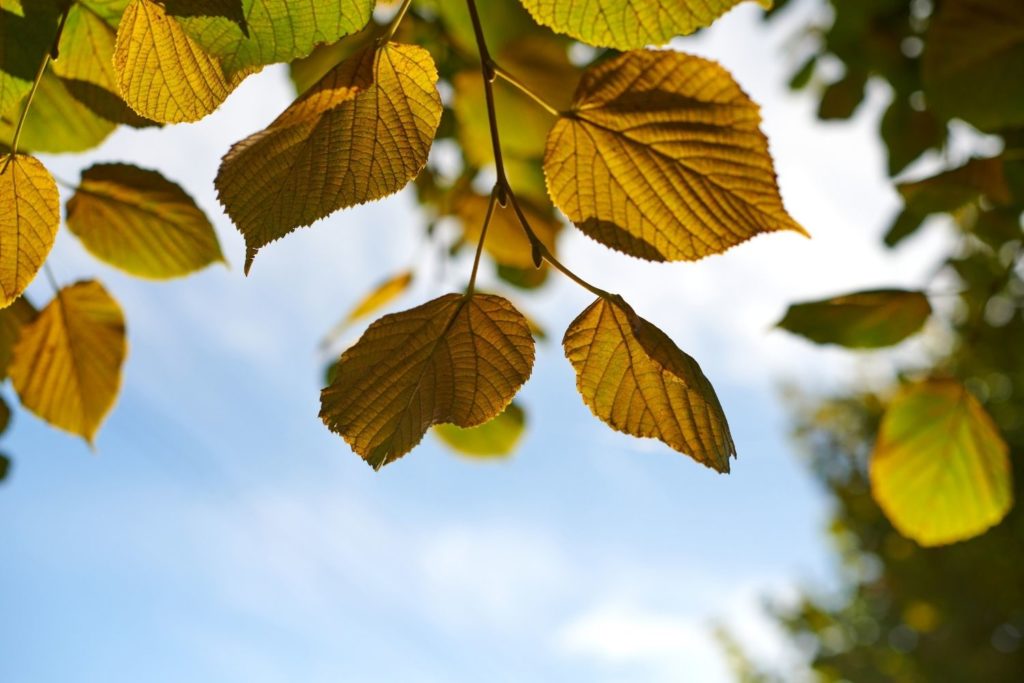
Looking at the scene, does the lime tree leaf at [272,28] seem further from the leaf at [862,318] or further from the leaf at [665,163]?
the leaf at [862,318]

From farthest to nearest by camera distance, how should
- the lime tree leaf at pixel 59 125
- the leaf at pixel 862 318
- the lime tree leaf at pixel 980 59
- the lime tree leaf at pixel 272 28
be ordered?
the leaf at pixel 862 318 → the lime tree leaf at pixel 980 59 → the lime tree leaf at pixel 59 125 → the lime tree leaf at pixel 272 28

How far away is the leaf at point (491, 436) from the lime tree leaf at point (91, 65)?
508 millimetres

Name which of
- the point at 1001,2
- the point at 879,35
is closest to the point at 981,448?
the point at 1001,2

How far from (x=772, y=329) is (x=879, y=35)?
0.58 m

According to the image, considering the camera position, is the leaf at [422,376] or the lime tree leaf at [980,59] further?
the lime tree leaf at [980,59]

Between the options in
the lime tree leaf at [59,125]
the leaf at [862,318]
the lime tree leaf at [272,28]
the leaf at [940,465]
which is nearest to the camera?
the lime tree leaf at [272,28]

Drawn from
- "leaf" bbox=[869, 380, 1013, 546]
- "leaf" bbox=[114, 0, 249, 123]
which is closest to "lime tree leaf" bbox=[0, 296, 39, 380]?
"leaf" bbox=[114, 0, 249, 123]

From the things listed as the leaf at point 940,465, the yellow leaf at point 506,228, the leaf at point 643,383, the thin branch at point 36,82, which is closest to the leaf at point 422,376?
the leaf at point 643,383

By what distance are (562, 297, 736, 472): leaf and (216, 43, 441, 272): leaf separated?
95mm

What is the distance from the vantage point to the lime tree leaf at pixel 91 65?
0.36 m

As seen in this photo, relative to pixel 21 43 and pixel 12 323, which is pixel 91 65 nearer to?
pixel 21 43

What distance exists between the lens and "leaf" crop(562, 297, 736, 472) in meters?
0.30

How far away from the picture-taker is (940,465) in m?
0.82

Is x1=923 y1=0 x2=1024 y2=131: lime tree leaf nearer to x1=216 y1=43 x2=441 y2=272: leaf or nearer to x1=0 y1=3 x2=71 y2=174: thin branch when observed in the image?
x1=216 y1=43 x2=441 y2=272: leaf
